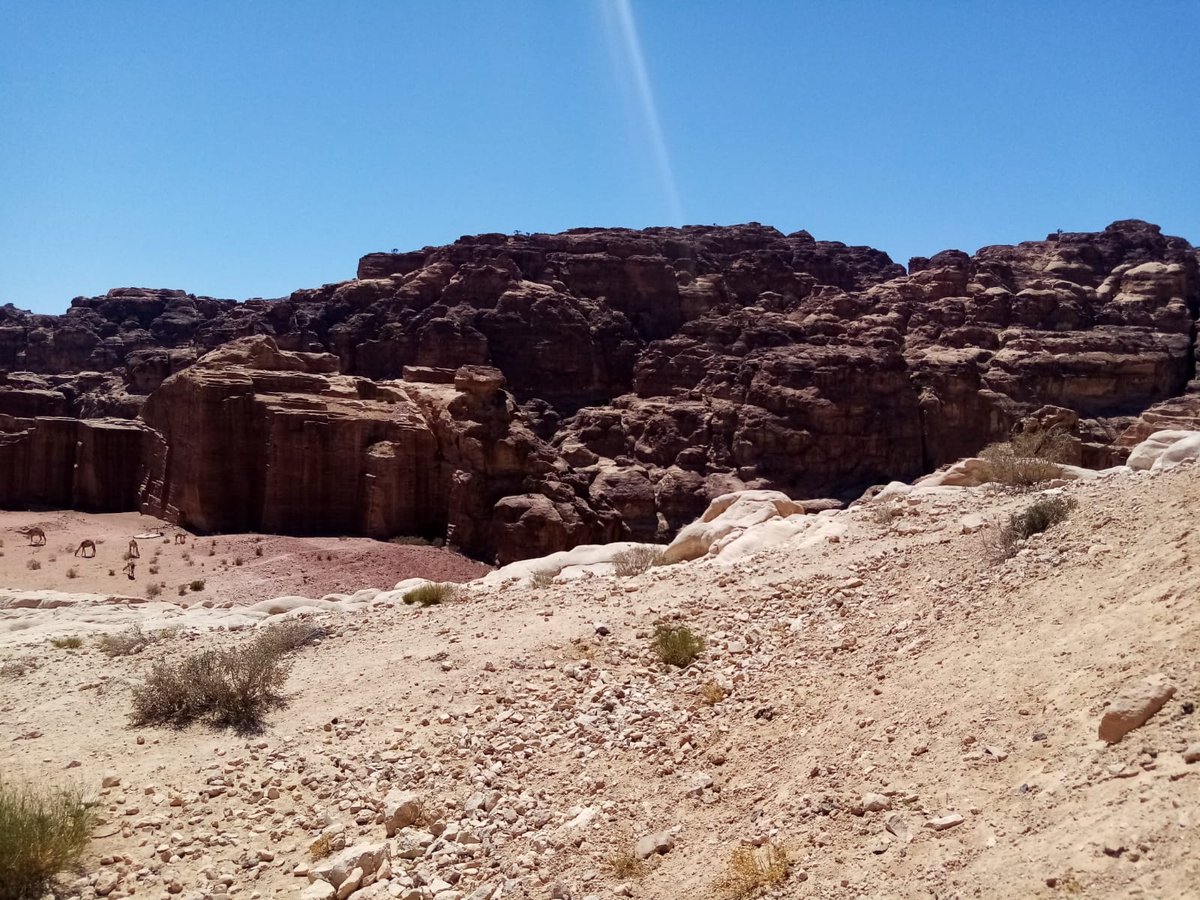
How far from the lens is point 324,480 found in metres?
28.0

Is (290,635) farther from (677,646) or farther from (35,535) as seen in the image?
(35,535)

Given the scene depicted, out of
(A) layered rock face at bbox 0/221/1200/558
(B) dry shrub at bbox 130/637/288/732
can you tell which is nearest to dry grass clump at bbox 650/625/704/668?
(B) dry shrub at bbox 130/637/288/732

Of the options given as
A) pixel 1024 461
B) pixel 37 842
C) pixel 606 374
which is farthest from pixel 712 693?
pixel 606 374

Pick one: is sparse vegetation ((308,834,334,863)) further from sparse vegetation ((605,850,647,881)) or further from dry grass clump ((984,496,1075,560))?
dry grass clump ((984,496,1075,560))

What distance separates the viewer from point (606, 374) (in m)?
57.5

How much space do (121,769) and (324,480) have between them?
2222cm

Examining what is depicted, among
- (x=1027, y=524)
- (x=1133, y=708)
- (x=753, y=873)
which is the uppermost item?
(x=1027, y=524)

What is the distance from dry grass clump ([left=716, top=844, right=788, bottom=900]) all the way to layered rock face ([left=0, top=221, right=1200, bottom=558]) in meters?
19.7

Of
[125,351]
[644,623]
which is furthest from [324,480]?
[125,351]

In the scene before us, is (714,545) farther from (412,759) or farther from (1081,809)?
(1081,809)

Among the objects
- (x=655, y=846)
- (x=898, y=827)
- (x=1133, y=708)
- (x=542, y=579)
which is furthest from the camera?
(x=542, y=579)

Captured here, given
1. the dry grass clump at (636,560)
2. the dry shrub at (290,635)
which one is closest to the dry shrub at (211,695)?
the dry shrub at (290,635)

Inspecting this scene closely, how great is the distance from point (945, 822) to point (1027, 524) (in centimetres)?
401

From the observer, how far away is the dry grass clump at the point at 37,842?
499cm
